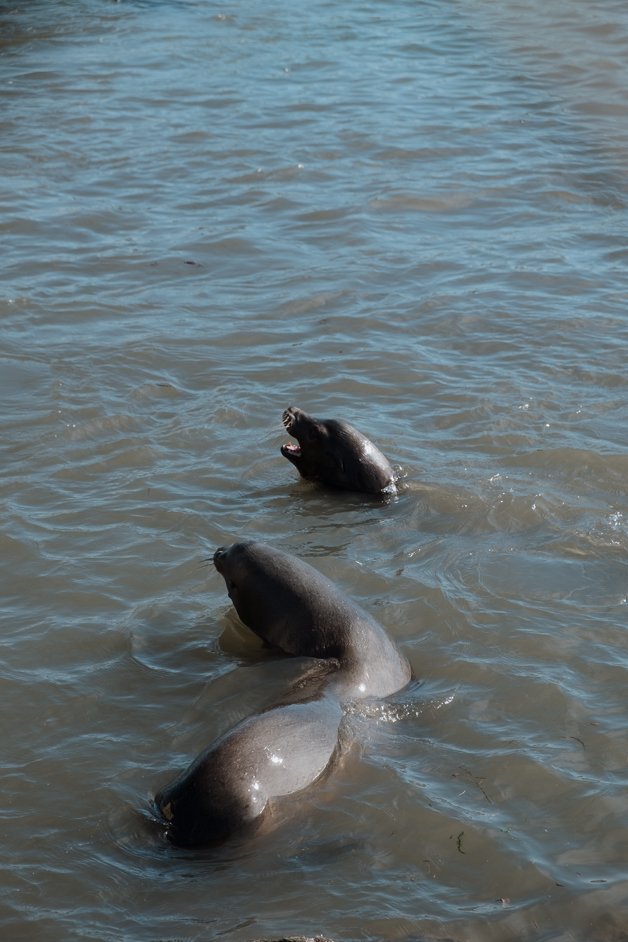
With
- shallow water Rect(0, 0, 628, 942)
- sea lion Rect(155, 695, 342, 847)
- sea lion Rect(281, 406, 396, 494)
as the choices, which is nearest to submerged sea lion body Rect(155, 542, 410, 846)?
sea lion Rect(155, 695, 342, 847)

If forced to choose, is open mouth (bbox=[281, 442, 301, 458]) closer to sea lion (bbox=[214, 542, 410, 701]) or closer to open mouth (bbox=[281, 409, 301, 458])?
open mouth (bbox=[281, 409, 301, 458])

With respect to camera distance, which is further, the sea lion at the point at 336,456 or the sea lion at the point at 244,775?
the sea lion at the point at 336,456

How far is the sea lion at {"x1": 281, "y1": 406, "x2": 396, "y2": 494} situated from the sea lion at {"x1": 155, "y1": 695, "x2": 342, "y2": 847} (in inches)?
103

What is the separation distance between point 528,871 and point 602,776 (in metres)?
0.66

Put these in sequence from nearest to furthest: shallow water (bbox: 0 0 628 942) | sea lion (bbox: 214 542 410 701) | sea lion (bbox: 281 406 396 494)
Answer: shallow water (bbox: 0 0 628 942) < sea lion (bbox: 214 542 410 701) < sea lion (bbox: 281 406 396 494)

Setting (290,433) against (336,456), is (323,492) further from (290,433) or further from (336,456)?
(290,433)

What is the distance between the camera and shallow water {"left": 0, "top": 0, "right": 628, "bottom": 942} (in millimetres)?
4359

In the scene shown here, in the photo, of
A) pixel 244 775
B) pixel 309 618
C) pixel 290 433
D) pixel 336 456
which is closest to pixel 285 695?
pixel 309 618

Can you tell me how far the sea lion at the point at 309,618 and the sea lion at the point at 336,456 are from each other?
4.56 ft

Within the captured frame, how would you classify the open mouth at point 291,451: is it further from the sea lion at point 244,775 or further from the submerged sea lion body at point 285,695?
the sea lion at point 244,775

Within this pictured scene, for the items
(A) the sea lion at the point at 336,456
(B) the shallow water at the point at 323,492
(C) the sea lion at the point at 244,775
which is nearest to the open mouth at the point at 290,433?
(A) the sea lion at the point at 336,456

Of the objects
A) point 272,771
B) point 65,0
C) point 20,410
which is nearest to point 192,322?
point 20,410

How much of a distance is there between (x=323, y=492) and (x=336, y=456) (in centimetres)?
24

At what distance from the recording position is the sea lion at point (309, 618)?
540cm
